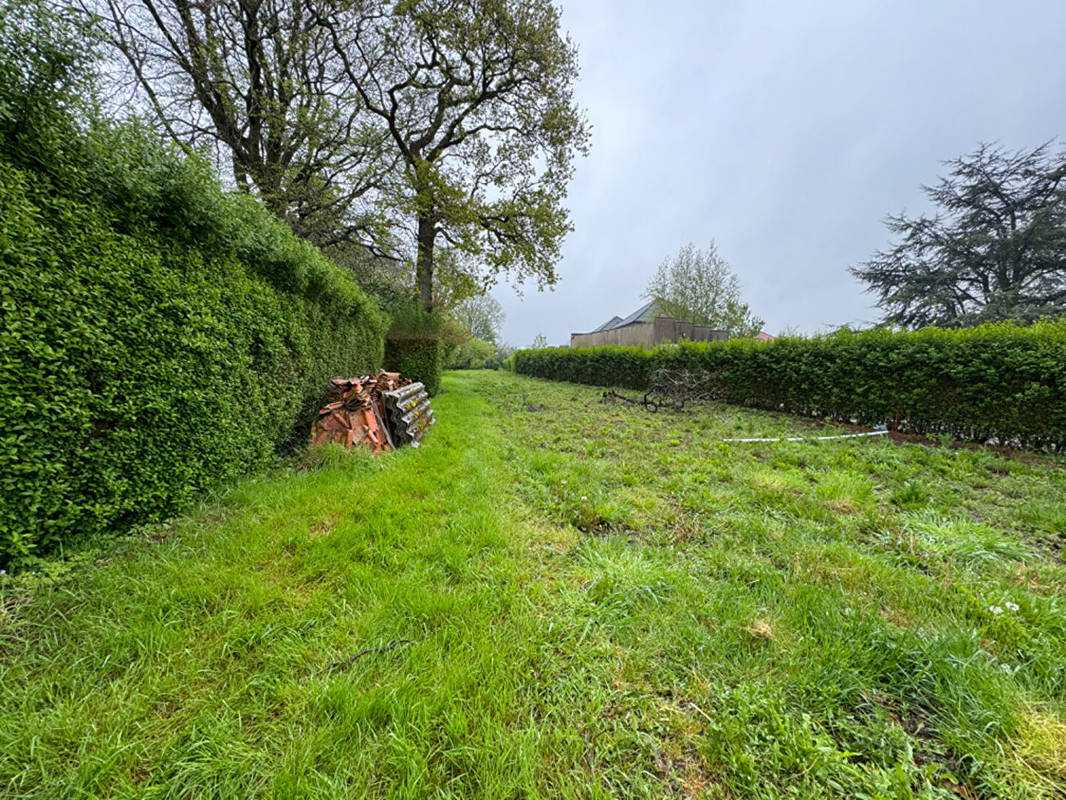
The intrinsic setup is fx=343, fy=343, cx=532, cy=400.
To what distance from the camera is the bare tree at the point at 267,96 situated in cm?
689

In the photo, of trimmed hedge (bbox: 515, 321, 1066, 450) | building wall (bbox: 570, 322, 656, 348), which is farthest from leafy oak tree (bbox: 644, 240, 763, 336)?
trimmed hedge (bbox: 515, 321, 1066, 450)

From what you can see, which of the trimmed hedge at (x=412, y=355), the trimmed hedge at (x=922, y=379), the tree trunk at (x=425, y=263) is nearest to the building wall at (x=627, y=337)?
the trimmed hedge at (x=922, y=379)

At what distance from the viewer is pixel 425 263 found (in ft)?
35.1

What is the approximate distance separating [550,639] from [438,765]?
2.15 ft

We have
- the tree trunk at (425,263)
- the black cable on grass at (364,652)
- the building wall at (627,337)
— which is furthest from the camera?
the building wall at (627,337)

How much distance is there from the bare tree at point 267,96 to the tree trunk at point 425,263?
143 centimetres

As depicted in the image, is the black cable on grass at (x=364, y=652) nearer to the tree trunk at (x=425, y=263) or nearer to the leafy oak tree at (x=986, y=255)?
the tree trunk at (x=425, y=263)

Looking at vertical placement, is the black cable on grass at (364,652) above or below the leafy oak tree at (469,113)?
below

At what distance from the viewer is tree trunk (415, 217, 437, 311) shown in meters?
10.5

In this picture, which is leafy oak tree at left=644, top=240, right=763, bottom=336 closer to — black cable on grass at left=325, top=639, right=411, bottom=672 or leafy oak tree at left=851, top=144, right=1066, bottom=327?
leafy oak tree at left=851, top=144, right=1066, bottom=327

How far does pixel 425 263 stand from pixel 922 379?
11737 mm

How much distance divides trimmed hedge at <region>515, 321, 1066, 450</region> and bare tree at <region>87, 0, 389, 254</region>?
36.1ft

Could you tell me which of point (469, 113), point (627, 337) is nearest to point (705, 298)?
point (627, 337)

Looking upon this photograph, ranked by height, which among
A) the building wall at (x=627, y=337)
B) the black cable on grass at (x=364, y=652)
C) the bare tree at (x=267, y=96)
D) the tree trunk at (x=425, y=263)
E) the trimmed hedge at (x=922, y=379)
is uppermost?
the bare tree at (x=267, y=96)
